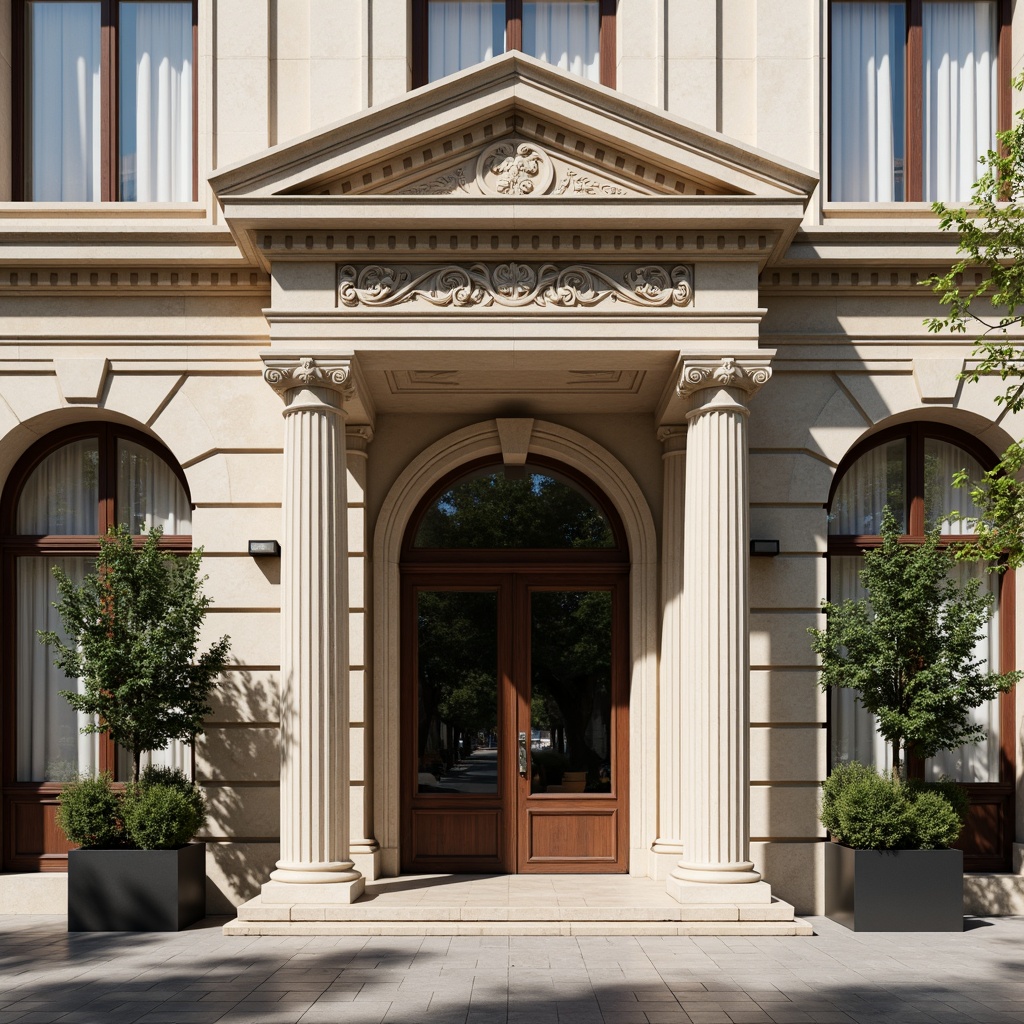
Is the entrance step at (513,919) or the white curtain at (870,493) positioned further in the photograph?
the white curtain at (870,493)

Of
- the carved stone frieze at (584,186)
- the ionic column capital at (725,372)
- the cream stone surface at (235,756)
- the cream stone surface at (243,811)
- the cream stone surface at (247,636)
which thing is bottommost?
the cream stone surface at (243,811)

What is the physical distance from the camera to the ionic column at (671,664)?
37.8ft

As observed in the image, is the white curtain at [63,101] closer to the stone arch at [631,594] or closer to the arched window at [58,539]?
the arched window at [58,539]

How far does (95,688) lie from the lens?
10203mm

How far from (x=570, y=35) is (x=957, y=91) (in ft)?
14.7

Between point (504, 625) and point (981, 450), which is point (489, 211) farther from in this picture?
point (981, 450)

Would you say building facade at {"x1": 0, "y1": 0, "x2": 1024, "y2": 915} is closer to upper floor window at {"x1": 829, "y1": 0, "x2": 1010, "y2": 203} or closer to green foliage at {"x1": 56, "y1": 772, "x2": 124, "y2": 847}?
upper floor window at {"x1": 829, "y1": 0, "x2": 1010, "y2": 203}

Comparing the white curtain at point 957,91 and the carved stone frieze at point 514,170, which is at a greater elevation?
the white curtain at point 957,91

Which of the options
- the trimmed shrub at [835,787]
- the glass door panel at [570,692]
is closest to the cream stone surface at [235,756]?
the glass door panel at [570,692]

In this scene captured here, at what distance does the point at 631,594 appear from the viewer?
12219 millimetres

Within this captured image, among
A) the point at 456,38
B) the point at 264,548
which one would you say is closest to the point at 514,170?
the point at 456,38

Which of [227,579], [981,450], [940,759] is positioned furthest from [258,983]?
[981,450]

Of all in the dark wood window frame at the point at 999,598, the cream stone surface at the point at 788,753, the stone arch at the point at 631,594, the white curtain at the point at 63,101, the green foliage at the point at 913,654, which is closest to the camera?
the green foliage at the point at 913,654

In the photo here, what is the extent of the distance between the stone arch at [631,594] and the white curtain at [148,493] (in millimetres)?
2213
